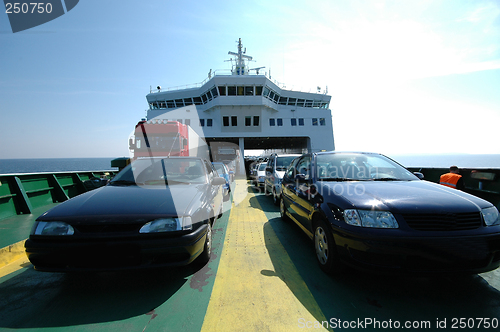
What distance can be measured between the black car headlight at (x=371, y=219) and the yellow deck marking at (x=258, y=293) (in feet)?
3.16

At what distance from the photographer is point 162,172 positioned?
3891mm

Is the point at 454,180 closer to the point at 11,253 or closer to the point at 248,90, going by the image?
the point at 11,253

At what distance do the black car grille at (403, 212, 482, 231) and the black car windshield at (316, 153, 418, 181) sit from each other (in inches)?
45.6

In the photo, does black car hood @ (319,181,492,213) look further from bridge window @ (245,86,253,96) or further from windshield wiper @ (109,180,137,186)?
bridge window @ (245,86,253,96)

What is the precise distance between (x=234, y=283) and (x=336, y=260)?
129 cm

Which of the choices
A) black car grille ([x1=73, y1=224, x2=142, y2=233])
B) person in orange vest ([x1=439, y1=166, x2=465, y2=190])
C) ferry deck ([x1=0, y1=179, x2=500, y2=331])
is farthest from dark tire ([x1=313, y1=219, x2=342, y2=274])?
person in orange vest ([x1=439, y1=166, x2=465, y2=190])

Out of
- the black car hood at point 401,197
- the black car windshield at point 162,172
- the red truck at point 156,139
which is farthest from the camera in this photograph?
the red truck at point 156,139

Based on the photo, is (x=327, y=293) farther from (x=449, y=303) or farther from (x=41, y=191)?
(x=41, y=191)

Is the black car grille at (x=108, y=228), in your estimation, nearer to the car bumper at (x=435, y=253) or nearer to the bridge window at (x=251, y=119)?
the car bumper at (x=435, y=253)

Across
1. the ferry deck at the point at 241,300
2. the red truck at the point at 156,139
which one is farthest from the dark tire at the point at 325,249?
the red truck at the point at 156,139

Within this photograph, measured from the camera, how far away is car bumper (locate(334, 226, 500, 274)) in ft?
7.02

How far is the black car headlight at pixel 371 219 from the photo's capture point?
7.60ft

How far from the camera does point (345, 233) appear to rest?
243 cm

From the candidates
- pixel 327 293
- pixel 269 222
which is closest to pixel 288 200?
pixel 269 222
